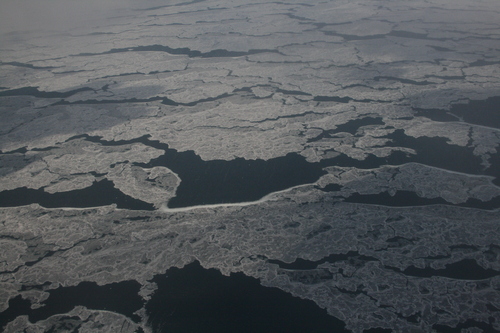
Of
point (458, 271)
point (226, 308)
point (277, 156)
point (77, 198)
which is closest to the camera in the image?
point (226, 308)

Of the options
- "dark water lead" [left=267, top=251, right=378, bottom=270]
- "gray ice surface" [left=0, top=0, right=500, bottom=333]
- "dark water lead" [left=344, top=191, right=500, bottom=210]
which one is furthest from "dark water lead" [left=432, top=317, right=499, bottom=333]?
"dark water lead" [left=344, top=191, right=500, bottom=210]

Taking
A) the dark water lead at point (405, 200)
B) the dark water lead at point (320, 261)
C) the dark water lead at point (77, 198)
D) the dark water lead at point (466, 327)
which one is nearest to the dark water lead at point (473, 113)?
the dark water lead at point (405, 200)

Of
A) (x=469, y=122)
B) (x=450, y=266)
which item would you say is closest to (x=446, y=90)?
(x=469, y=122)

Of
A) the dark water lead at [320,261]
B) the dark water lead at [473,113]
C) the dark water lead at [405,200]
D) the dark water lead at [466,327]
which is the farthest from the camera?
the dark water lead at [473,113]

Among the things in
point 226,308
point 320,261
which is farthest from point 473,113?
point 226,308

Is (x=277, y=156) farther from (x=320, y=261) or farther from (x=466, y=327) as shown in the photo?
(x=466, y=327)

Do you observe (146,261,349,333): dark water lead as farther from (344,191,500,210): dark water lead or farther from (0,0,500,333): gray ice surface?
(344,191,500,210): dark water lead

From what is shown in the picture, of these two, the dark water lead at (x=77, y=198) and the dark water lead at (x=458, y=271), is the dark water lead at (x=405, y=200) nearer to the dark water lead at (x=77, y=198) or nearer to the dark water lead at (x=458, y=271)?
the dark water lead at (x=458, y=271)
